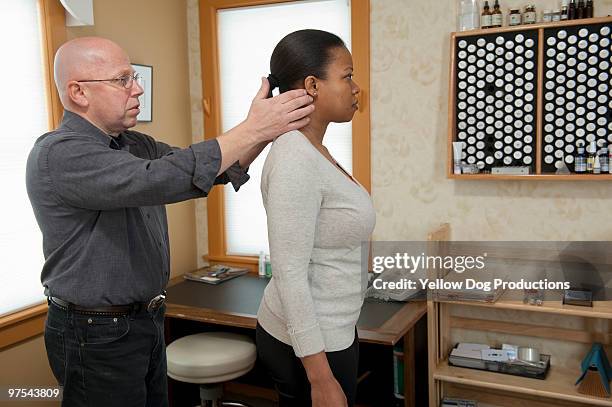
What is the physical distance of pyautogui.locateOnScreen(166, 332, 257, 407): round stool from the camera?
2514 millimetres

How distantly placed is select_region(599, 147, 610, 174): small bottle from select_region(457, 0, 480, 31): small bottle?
2.42ft

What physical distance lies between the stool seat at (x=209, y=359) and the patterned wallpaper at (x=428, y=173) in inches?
34.1

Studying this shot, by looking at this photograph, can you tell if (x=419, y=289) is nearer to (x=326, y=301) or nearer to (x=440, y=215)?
(x=440, y=215)

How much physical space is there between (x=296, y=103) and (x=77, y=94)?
0.59m

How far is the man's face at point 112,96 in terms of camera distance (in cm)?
159

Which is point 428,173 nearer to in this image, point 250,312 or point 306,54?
point 250,312

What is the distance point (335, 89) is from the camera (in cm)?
147

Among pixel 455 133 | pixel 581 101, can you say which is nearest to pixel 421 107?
pixel 455 133

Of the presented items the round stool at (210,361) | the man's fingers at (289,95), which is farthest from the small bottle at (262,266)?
the man's fingers at (289,95)

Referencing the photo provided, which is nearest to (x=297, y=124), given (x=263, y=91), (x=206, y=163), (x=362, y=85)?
(x=263, y=91)

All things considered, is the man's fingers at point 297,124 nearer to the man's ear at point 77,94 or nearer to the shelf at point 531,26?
the man's ear at point 77,94

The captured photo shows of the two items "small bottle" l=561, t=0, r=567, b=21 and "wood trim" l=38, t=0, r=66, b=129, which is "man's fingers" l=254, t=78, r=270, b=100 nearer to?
"wood trim" l=38, t=0, r=66, b=129

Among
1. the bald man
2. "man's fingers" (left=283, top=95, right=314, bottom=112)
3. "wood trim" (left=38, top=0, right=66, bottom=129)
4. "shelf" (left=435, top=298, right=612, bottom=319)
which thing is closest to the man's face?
the bald man

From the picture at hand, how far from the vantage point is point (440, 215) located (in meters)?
2.85
